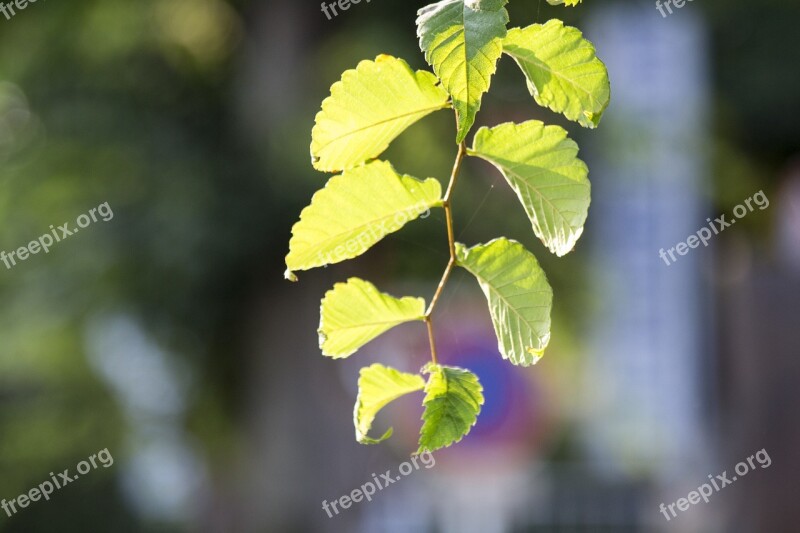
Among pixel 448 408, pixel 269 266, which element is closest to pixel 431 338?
pixel 448 408

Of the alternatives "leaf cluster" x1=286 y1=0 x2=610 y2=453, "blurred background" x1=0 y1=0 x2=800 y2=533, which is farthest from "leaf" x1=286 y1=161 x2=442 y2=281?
"blurred background" x1=0 y1=0 x2=800 y2=533

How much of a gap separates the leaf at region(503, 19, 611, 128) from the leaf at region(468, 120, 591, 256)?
0.05ft

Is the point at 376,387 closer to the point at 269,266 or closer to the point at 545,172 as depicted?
the point at 545,172

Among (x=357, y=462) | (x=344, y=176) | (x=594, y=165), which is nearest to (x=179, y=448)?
(x=357, y=462)

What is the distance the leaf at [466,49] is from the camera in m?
0.33

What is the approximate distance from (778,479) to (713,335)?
2.33 m

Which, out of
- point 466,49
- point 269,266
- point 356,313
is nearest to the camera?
point 466,49

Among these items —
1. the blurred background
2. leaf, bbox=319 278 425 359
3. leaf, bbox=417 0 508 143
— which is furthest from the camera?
the blurred background

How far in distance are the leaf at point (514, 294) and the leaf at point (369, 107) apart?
0.06 metres

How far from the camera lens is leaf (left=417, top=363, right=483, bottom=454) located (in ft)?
1.22

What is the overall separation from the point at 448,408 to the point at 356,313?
0.25 feet

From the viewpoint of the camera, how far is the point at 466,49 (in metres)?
0.33

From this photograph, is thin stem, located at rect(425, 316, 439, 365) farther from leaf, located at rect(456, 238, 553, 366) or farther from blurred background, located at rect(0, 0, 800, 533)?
blurred background, located at rect(0, 0, 800, 533)

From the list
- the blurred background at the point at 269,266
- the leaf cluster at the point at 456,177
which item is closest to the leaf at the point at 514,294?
the leaf cluster at the point at 456,177
